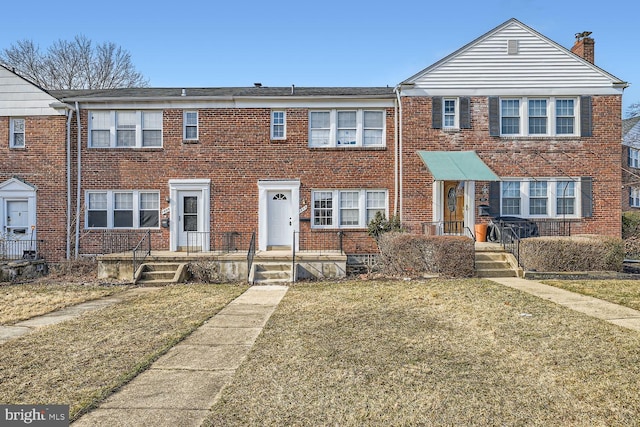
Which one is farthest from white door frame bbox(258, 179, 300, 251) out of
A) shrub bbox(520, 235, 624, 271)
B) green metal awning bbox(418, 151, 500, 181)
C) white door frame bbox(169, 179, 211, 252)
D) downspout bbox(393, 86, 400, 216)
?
shrub bbox(520, 235, 624, 271)

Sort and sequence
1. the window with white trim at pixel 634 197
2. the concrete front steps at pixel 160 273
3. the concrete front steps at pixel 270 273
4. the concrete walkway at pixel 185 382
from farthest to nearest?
the window with white trim at pixel 634 197
the concrete front steps at pixel 160 273
the concrete front steps at pixel 270 273
the concrete walkway at pixel 185 382

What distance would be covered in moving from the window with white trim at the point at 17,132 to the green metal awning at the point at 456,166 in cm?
1497

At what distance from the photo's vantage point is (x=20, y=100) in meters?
16.5

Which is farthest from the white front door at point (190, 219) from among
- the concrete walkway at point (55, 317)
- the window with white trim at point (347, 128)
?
the concrete walkway at point (55, 317)

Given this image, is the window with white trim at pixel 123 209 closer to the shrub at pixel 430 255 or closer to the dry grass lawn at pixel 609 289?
the shrub at pixel 430 255

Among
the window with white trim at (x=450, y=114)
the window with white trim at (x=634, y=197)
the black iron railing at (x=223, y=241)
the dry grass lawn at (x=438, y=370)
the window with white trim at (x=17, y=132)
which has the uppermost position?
the window with white trim at (x=450, y=114)

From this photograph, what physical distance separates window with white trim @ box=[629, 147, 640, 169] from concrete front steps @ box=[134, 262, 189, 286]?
33613 millimetres

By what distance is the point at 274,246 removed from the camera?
16375 millimetres

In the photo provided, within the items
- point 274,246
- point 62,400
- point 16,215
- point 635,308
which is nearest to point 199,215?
point 274,246

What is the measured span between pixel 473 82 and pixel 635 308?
32.7ft

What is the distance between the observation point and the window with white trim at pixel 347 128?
1652 centimetres

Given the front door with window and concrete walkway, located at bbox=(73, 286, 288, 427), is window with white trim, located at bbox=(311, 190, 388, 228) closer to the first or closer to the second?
the front door with window

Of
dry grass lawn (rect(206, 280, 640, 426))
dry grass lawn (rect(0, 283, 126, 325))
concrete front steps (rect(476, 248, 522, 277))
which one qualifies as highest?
concrete front steps (rect(476, 248, 522, 277))

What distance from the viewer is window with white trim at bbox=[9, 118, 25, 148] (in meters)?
16.6
